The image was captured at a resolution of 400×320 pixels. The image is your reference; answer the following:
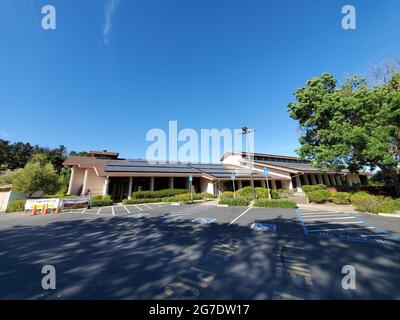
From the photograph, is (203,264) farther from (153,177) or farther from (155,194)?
(153,177)

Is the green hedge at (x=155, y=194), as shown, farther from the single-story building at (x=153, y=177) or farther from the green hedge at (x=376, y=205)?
the green hedge at (x=376, y=205)

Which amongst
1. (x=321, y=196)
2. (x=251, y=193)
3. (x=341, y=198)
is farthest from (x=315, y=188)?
(x=251, y=193)

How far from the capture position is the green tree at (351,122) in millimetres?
11719

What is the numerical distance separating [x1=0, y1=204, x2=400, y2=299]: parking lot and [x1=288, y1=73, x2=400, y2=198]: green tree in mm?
8004

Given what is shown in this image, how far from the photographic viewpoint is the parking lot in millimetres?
3143

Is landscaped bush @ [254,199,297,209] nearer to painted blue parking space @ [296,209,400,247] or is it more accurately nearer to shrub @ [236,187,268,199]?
shrub @ [236,187,268,199]

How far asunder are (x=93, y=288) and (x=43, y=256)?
10.5ft

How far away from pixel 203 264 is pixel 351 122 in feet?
56.9

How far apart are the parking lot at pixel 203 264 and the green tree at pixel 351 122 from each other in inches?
315

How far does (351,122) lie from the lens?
14305 millimetres

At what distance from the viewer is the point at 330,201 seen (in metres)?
15.9

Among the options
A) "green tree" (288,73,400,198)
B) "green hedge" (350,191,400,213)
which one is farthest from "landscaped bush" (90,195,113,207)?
"green hedge" (350,191,400,213)

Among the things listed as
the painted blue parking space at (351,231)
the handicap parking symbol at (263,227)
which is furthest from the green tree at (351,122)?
the handicap parking symbol at (263,227)
